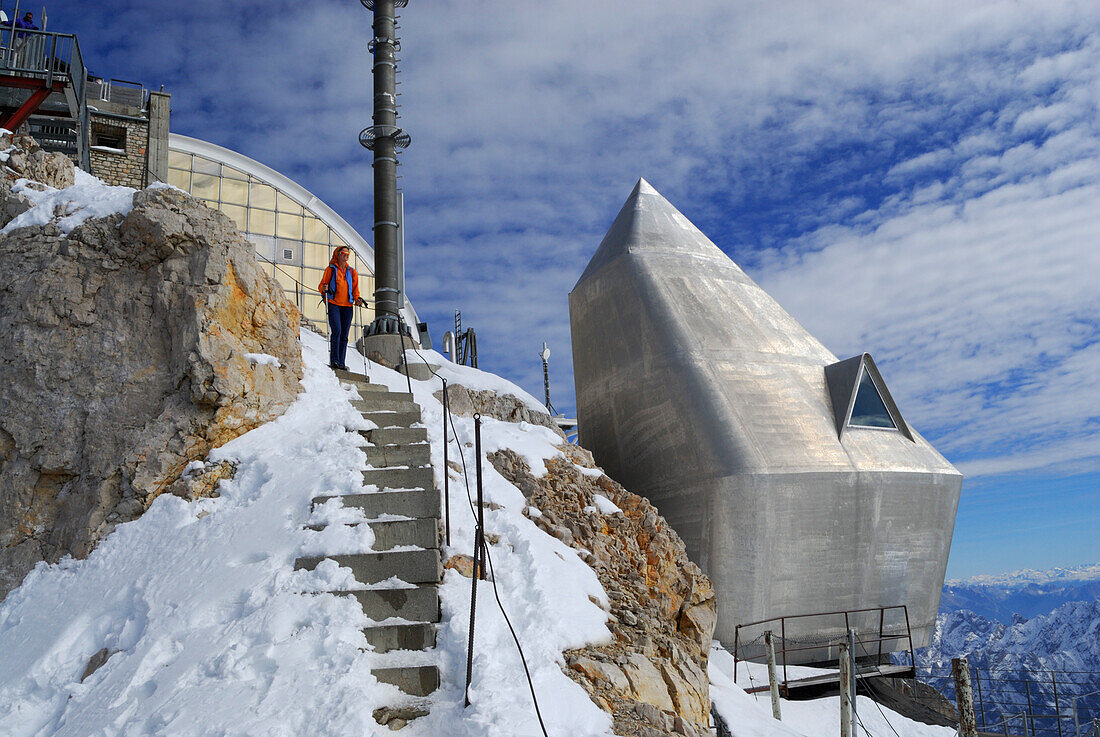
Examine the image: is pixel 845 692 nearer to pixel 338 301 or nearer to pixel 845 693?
pixel 845 693

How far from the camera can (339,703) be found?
443 centimetres

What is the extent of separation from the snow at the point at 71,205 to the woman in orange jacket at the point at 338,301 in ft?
8.15

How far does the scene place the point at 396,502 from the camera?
246 inches

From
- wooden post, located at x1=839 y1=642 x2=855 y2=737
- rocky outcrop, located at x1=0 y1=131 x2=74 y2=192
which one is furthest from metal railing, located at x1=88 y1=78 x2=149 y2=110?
wooden post, located at x1=839 y1=642 x2=855 y2=737

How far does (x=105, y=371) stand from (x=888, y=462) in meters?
11.9

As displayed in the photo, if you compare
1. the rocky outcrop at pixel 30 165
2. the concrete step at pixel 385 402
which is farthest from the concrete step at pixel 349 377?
the rocky outcrop at pixel 30 165

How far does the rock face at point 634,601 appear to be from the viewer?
545 centimetres

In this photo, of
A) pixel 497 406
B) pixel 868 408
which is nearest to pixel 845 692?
pixel 868 408

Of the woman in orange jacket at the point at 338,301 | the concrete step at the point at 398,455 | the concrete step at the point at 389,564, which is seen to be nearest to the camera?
the concrete step at the point at 389,564

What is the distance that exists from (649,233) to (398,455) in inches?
412

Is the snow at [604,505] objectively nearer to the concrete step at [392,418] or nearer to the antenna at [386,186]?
the concrete step at [392,418]

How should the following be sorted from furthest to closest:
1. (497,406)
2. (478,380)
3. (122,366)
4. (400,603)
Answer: (478,380) → (497,406) → (122,366) → (400,603)

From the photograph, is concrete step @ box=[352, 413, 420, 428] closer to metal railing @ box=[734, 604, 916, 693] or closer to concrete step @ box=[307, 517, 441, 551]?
concrete step @ box=[307, 517, 441, 551]

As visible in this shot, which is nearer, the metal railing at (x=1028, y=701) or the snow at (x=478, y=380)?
the snow at (x=478, y=380)
